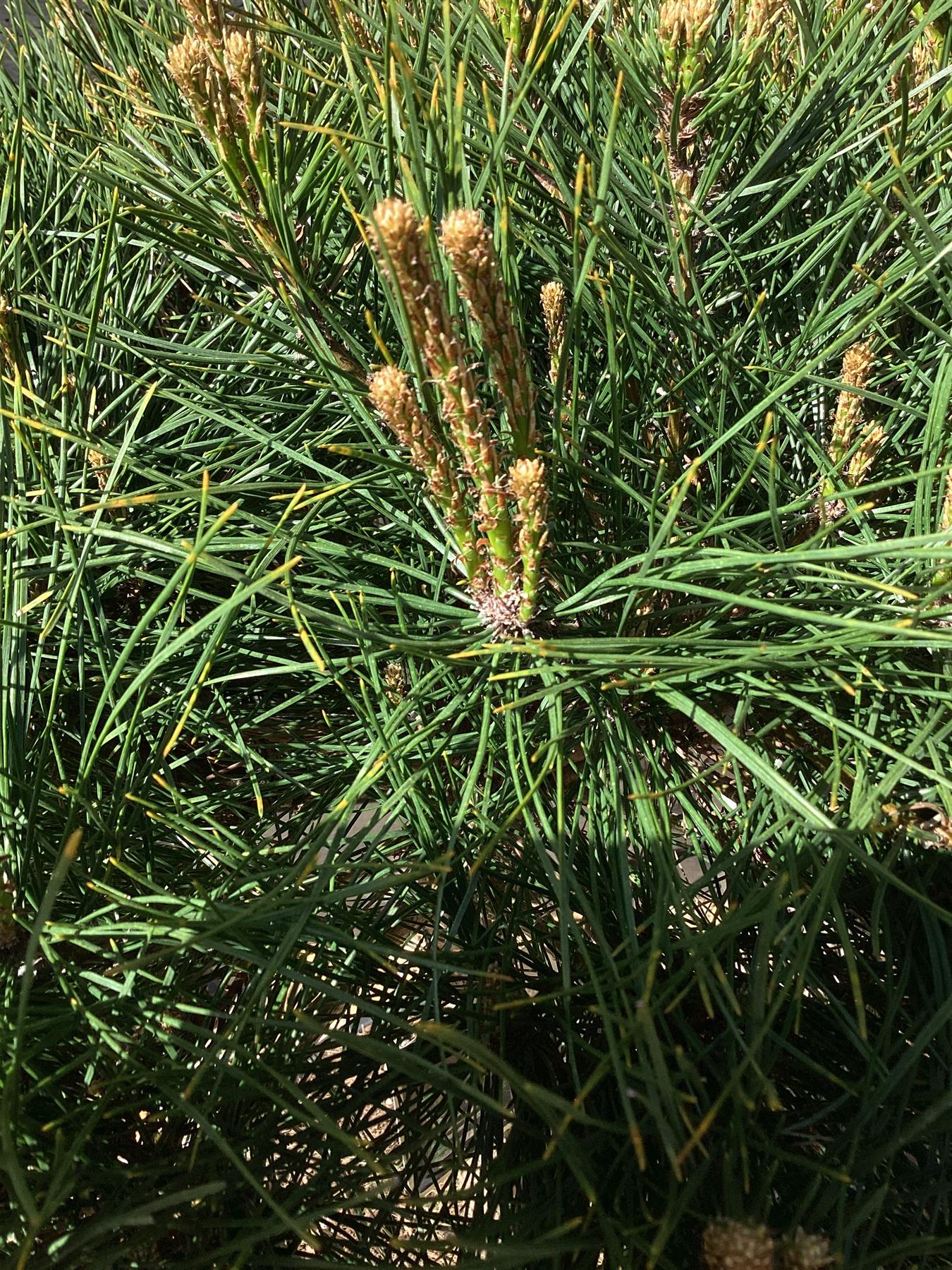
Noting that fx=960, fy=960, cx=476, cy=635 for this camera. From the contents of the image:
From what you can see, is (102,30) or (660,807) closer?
(660,807)

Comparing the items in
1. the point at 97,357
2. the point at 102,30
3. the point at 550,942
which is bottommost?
the point at 550,942

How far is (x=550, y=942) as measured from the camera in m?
0.36

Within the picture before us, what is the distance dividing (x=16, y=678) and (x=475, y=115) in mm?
275

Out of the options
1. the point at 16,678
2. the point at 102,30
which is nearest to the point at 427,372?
the point at 16,678

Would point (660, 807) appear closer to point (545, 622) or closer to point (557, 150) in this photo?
point (545, 622)

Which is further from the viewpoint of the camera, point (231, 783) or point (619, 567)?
point (231, 783)

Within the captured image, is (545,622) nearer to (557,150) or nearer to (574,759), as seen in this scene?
(574,759)

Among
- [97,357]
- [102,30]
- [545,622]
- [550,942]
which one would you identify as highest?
[102,30]

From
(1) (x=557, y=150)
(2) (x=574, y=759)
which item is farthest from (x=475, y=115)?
(2) (x=574, y=759)

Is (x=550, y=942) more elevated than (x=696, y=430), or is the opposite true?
(x=696, y=430)

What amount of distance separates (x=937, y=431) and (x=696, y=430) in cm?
11

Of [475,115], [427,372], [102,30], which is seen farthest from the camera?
[102,30]

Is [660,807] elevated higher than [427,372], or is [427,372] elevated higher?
[427,372]

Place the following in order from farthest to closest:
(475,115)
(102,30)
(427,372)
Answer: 1. (102,30)
2. (475,115)
3. (427,372)
